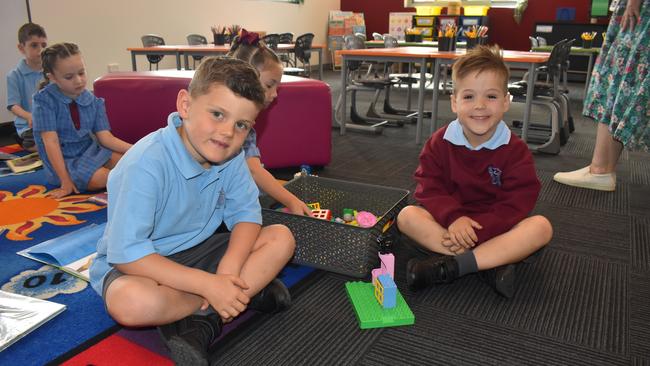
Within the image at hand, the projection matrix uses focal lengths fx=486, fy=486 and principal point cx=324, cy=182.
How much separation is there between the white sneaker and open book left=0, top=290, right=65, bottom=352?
2324 mm

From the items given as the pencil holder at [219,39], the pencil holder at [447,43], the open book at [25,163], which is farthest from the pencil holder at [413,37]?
the open book at [25,163]

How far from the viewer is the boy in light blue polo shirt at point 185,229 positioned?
1047 millimetres

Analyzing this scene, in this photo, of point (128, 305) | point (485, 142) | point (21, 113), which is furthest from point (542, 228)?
point (21, 113)

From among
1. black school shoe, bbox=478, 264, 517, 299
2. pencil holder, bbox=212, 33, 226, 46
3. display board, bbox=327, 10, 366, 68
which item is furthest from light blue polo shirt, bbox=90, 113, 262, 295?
display board, bbox=327, 10, 366, 68

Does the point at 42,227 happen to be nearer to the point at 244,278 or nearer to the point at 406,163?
the point at 244,278

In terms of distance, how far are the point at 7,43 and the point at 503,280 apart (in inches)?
156

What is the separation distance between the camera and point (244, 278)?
47.8 inches

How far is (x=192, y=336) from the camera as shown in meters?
1.06

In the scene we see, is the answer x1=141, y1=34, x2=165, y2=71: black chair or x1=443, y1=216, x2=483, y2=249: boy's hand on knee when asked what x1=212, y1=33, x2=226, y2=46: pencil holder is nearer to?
x1=141, y1=34, x2=165, y2=71: black chair

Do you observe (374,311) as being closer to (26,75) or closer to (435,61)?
(435,61)

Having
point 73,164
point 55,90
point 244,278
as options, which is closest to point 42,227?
point 73,164

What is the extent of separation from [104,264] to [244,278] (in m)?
0.34

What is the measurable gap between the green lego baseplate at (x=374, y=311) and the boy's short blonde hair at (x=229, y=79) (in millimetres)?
592

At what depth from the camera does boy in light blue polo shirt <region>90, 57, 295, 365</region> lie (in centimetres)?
105
